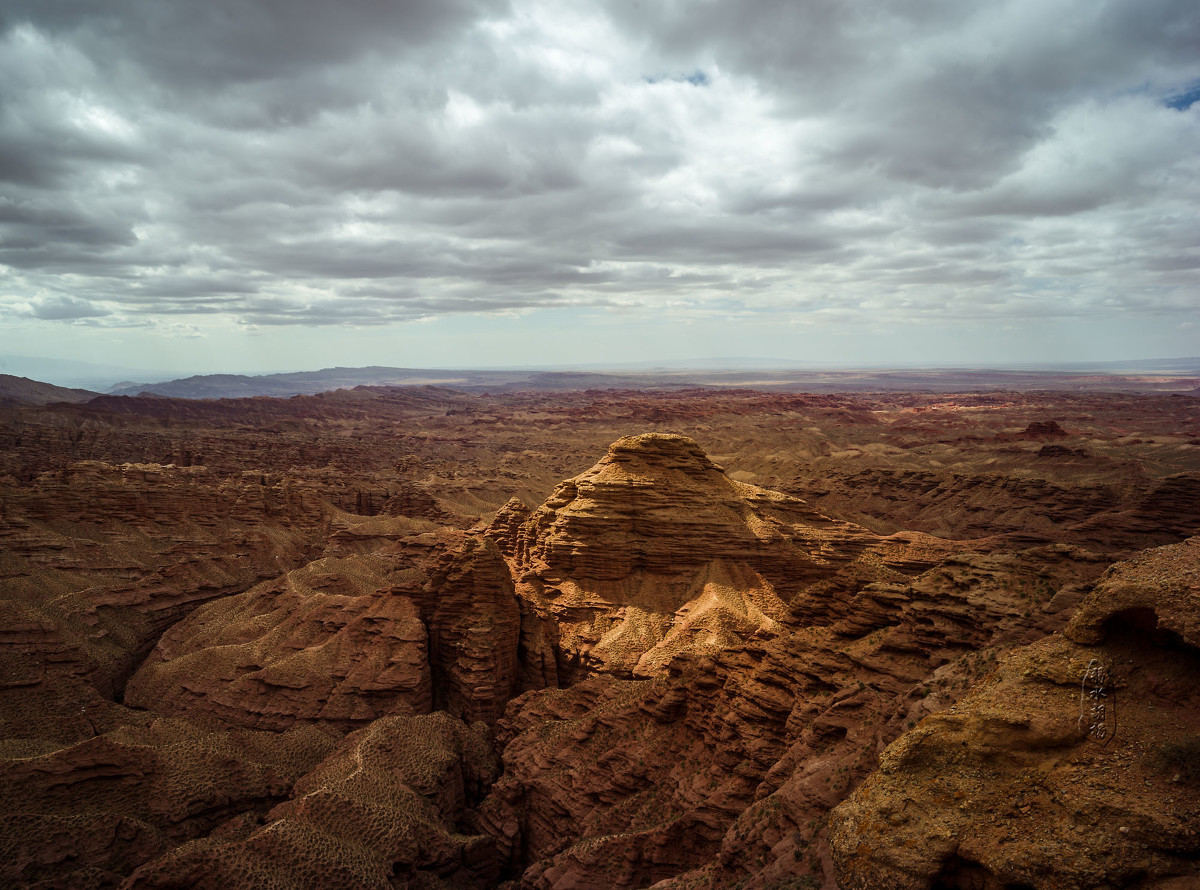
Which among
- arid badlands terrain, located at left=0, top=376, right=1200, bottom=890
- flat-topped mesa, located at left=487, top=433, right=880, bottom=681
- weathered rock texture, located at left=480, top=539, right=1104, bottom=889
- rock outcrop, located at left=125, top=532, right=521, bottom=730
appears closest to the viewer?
arid badlands terrain, located at left=0, top=376, right=1200, bottom=890

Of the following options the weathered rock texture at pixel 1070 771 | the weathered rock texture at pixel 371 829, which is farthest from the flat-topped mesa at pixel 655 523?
the weathered rock texture at pixel 1070 771

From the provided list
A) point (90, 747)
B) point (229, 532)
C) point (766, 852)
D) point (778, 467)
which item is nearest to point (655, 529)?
point (766, 852)

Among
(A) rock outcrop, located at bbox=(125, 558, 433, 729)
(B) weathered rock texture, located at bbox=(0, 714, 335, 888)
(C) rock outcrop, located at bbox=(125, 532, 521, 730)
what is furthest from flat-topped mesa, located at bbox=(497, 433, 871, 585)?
(B) weathered rock texture, located at bbox=(0, 714, 335, 888)

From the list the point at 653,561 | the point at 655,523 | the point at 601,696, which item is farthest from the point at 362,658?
the point at 655,523

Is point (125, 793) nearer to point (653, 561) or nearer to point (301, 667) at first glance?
point (301, 667)

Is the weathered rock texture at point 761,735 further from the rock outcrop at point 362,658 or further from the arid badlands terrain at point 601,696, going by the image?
the rock outcrop at point 362,658

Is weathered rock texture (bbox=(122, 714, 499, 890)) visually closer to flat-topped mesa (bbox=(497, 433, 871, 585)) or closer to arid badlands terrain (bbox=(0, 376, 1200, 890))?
arid badlands terrain (bbox=(0, 376, 1200, 890))
